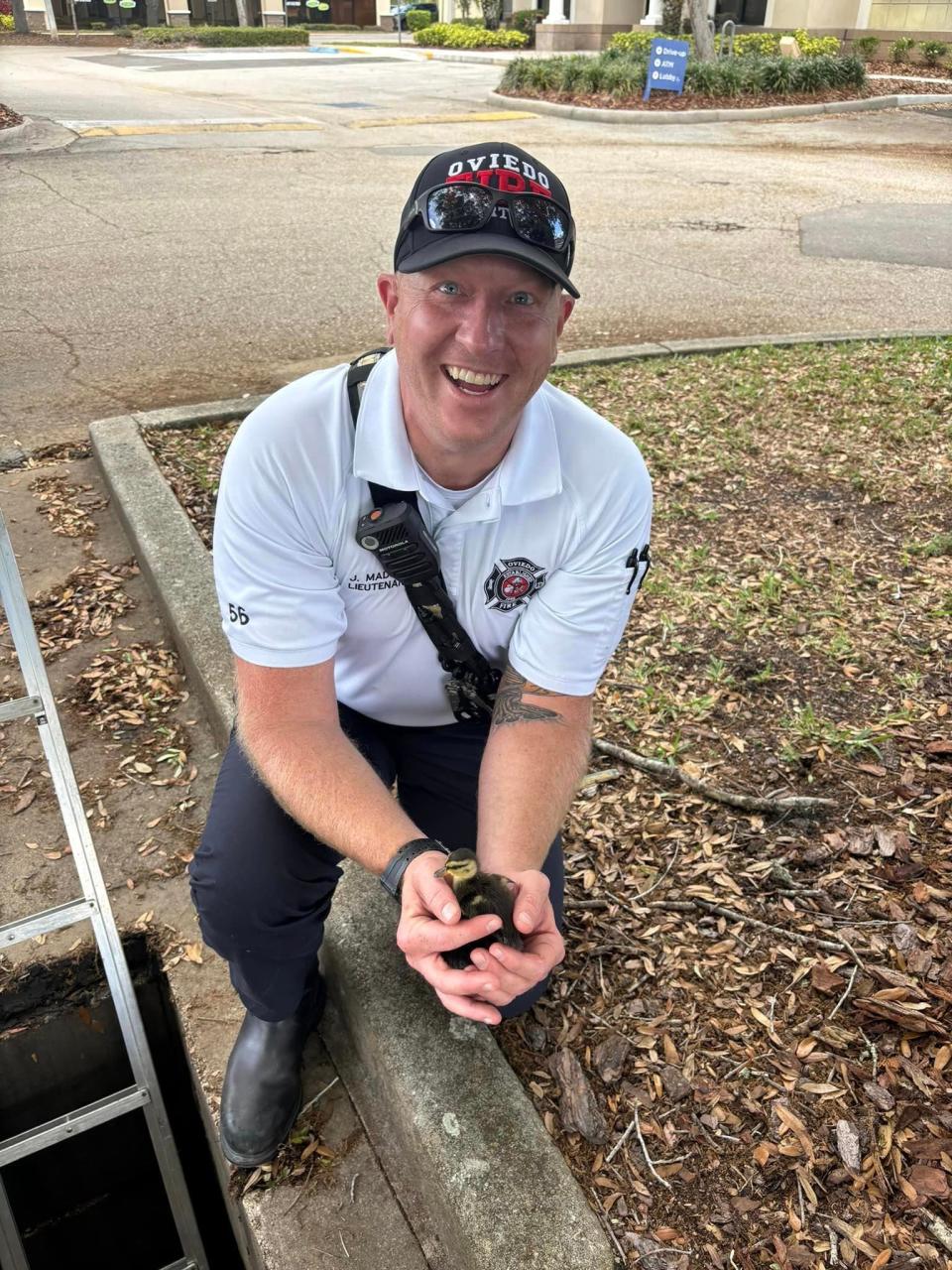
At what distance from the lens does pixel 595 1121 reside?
2.12 metres

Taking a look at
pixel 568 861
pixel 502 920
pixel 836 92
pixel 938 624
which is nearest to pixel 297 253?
pixel 938 624

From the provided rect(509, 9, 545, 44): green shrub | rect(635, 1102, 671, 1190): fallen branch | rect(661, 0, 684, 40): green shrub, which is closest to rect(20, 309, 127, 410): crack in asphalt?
rect(635, 1102, 671, 1190): fallen branch

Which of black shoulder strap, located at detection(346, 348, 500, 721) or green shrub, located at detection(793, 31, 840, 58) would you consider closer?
black shoulder strap, located at detection(346, 348, 500, 721)

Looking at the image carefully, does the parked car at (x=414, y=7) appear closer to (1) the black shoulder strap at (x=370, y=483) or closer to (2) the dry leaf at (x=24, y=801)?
(2) the dry leaf at (x=24, y=801)

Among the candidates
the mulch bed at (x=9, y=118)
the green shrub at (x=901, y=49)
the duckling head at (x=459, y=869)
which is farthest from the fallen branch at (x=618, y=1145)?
the green shrub at (x=901, y=49)

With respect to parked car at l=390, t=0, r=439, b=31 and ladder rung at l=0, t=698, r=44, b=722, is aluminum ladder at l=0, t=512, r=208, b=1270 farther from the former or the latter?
parked car at l=390, t=0, r=439, b=31

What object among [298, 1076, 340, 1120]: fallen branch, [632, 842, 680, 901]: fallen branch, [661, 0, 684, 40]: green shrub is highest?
[661, 0, 684, 40]: green shrub

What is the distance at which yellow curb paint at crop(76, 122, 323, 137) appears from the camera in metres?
15.2

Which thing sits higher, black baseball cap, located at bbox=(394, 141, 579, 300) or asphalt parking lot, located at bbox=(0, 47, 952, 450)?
black baseball cap, located at bbox=(394, 141, 579, 300)

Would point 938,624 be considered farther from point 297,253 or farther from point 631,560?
point 297,253

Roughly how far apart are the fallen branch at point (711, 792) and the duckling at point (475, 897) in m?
1.27

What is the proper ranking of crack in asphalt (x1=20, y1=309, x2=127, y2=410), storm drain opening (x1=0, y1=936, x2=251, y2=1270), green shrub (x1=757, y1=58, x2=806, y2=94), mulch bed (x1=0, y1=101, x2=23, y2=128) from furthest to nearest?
green shrub (x1=757, y1=58, x2=806, y2=94), mulch bed (x1=0, y1=101, x2=23, y2=128), crack in asphalt (x1=20, y1=309, x2=127, y2=410), storm drain opening (x1=0, y1=936, x2=251, y2=1270)

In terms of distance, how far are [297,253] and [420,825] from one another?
748cm

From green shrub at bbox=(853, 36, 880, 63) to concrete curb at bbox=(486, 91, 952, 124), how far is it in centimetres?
477
